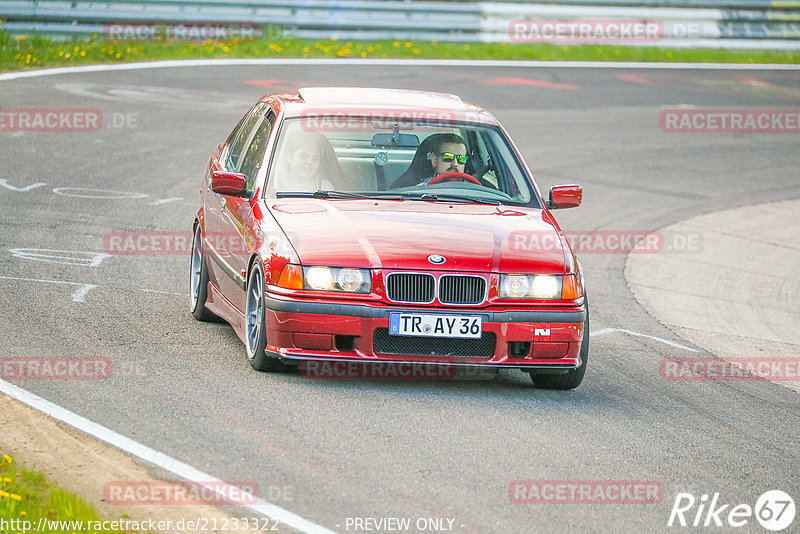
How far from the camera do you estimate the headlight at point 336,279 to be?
7145 mm

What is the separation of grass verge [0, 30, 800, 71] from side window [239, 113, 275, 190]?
1411 centimetres

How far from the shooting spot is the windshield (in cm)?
830

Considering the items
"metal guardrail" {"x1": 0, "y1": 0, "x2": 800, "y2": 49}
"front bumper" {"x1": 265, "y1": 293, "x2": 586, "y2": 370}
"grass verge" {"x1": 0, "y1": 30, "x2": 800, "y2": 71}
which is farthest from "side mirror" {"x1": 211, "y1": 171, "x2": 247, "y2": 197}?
"metal guardrail" {"x1": 0, "y1": 0, "x2": 800, "y2": 49}

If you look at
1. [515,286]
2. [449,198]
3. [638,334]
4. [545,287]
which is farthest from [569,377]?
[638,334]

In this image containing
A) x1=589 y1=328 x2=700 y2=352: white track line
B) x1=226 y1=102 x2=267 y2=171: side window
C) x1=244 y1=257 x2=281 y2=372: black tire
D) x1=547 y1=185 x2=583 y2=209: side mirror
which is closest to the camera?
x1=244 y1=257 x2=281 y2=372: black tire

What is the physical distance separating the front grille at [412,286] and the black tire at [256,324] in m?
0.76

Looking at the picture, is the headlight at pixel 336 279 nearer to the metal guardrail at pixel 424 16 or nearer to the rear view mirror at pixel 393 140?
the rear view mirror at pixel 393 140

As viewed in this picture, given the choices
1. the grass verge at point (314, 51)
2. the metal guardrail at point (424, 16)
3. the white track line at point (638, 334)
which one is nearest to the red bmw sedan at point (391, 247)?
the white track line at point (638, 334)

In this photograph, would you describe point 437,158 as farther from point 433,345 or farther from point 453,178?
point 433,345

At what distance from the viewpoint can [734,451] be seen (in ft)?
22.0

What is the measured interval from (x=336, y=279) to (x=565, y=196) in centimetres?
205

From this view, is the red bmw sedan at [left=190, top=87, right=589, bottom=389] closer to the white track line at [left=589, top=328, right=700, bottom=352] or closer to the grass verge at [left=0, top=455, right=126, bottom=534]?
the white track line at [left=589, top=328, right=700, bottom=352]

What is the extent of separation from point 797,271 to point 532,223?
22.5 feet

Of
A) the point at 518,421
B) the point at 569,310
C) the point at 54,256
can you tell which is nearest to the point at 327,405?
the point at 518,421
